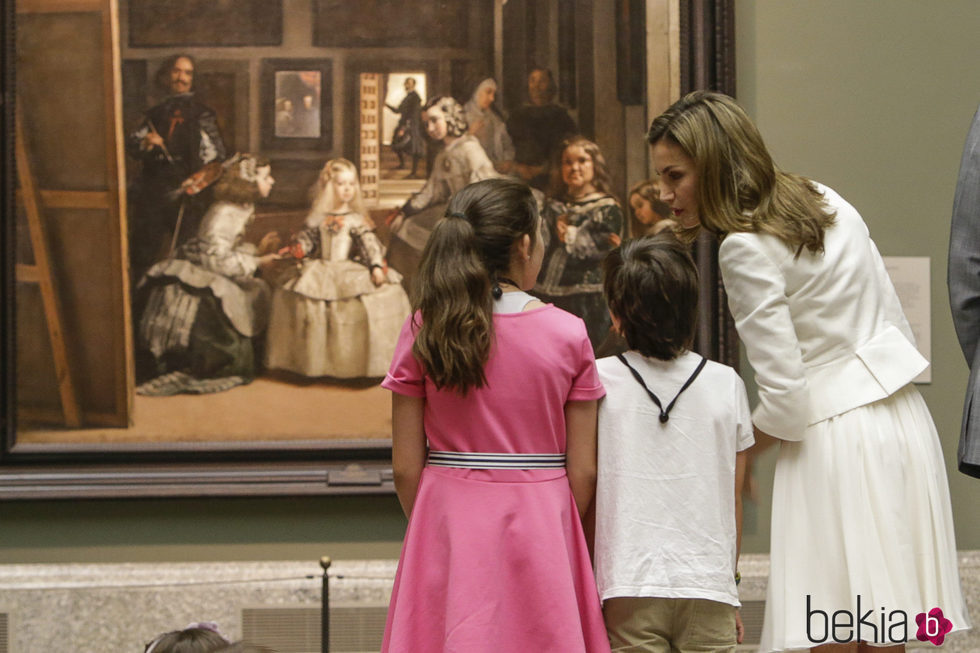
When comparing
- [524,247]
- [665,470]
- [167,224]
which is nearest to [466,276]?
[524,247]

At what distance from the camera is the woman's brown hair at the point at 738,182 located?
291 cm

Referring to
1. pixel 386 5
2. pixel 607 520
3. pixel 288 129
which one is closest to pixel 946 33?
pixel 386 5

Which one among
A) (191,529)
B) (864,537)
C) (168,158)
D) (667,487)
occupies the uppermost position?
(168,158)

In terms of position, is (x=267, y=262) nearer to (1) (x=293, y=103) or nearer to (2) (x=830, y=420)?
(1) (x=293, y=103)

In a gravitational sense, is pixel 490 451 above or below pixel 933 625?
above

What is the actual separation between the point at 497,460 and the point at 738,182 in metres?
1.11

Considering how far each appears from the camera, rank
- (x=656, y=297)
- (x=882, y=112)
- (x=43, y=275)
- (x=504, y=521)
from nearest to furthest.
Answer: (x=504, y=521) < (x=656, y=297) < (x=43, y=275) < (x=882, y=112)

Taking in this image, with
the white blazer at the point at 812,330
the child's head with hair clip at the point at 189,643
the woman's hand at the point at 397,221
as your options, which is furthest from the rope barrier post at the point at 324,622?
the white blazer at the point at 812,330

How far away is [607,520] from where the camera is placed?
270 centimetres

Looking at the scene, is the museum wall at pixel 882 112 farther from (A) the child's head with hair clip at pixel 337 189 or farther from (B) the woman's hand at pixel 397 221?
(A) the child's head with hair clip at pixel 337 189

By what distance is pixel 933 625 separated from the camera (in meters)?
2.81

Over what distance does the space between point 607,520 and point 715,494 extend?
31 cm

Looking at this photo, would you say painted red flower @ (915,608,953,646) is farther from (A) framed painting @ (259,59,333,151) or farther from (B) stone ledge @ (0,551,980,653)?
(A) framed painting @ (259,59,333,151)

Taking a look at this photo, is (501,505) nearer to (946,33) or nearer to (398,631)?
(398,631)
